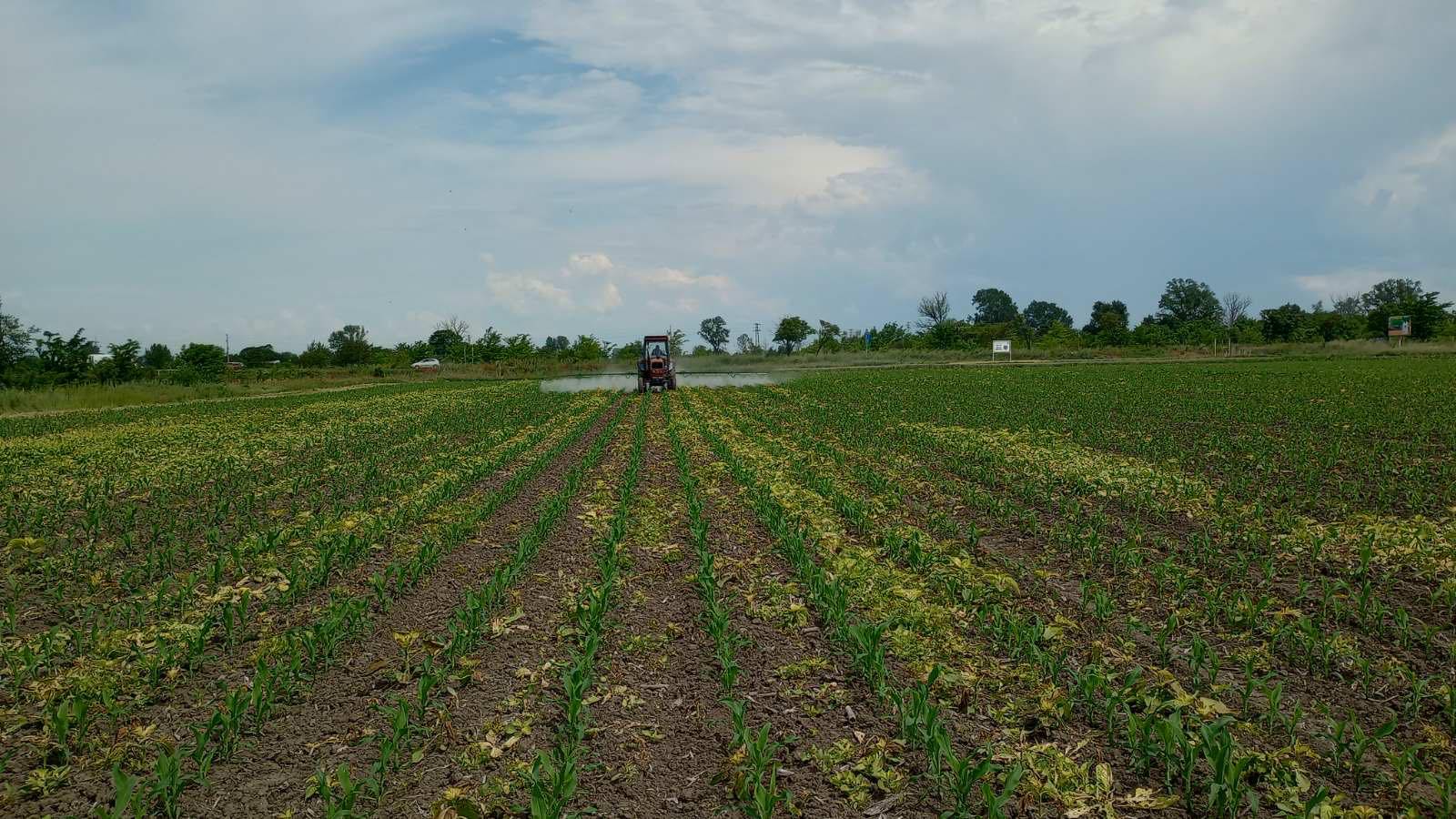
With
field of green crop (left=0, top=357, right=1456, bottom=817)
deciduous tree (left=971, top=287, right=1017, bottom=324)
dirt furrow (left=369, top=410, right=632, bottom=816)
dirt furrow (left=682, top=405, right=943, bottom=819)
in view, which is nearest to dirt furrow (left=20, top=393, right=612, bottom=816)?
field of green crop (left=0, top=357, right=1456, bottom=817)

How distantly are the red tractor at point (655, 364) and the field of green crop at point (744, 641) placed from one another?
2336cm

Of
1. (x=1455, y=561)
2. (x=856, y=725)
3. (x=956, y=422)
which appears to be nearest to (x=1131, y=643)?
(x=856, y=725)

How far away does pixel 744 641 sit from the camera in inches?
238

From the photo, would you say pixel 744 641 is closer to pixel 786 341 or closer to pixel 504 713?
pixel 504 713

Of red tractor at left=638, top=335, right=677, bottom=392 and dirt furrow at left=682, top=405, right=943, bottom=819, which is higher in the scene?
red tractor at left=638, top=335, right=677, bottom=392

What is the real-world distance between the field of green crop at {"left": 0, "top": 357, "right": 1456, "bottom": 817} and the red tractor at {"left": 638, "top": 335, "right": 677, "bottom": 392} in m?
23.4

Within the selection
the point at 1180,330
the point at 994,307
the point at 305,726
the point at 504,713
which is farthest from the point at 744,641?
the point at 994,307

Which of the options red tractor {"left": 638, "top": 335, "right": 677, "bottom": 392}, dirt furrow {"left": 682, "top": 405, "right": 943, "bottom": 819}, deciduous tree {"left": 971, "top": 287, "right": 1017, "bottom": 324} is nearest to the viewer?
dirt furrow {"left": 682, "top": 405, "right": 943, "bottom": 819}

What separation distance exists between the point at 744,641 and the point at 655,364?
32.0 metres

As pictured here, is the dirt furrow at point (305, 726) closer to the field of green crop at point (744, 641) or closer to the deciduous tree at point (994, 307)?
the field of green crop at point (744, 641)

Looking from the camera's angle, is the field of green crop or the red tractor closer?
the field of green crop

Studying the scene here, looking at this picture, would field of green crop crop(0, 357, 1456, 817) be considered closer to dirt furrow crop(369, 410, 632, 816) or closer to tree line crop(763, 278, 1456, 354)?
dirt furrow crop(369, 410, 632, 816)

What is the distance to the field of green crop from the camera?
425cm

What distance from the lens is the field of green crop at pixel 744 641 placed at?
425 centimetres
